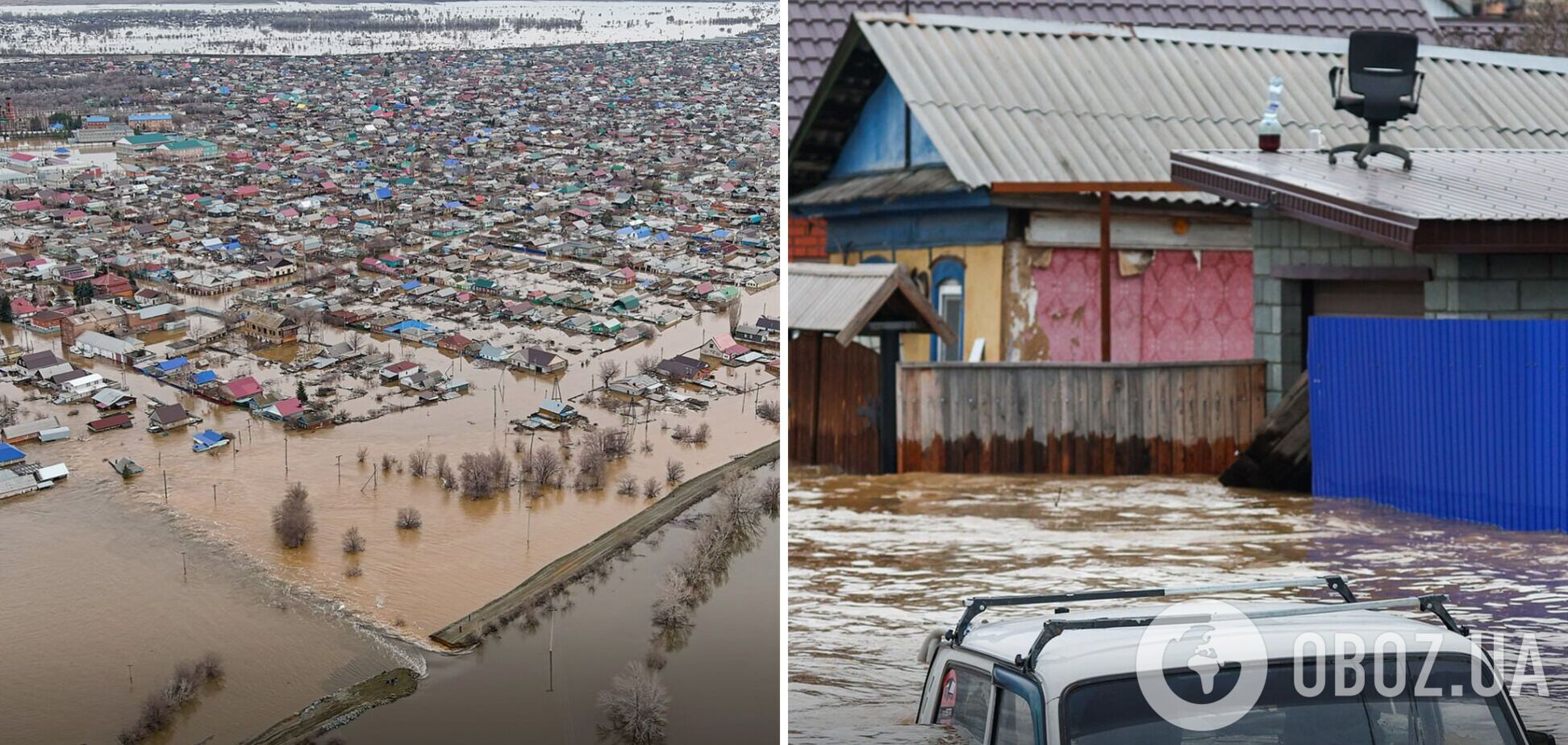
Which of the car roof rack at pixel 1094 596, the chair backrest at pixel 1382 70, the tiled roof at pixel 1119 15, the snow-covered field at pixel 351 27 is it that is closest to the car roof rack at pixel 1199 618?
the car roof rack at pixel 1094 596

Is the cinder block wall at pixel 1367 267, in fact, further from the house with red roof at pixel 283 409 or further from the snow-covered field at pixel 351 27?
the house with red roof at pixel 283 409

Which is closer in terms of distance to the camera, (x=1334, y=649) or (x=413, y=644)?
(x=1334, y=649)

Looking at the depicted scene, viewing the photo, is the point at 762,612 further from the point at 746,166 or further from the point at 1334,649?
the point at 1334,649

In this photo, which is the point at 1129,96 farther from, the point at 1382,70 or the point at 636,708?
the point at 636,708

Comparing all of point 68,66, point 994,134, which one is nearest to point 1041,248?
point 994,134

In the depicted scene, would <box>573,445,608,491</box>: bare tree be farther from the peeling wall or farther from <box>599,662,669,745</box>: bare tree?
the peeling wall

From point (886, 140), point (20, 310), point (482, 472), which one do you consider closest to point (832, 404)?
point (886, 140)
